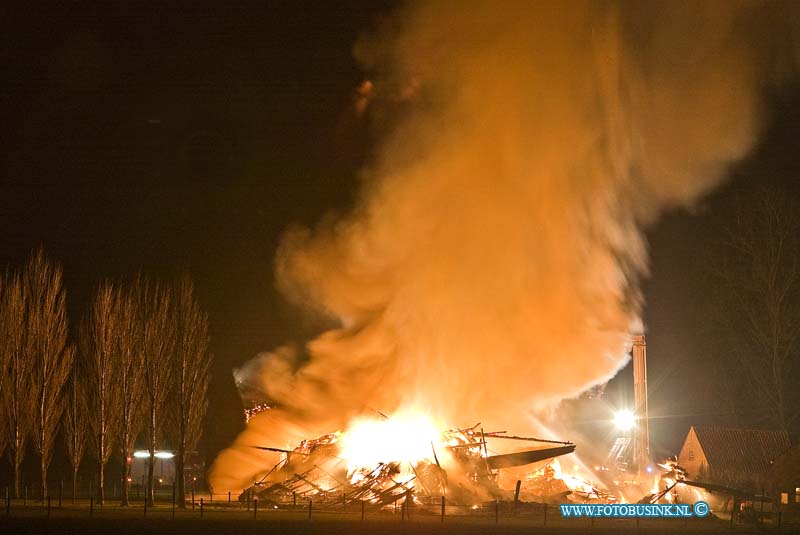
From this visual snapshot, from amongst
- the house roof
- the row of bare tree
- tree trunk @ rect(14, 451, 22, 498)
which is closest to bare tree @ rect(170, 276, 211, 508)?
the row of bare tree

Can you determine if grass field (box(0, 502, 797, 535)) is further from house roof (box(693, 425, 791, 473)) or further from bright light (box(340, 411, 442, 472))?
house roof (box(693, 425, 791, 473))

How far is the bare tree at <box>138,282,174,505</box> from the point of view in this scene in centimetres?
4831

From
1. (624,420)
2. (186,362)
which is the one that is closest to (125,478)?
(186,362)

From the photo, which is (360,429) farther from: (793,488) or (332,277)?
(793,488)

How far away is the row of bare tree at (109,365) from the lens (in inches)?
1911

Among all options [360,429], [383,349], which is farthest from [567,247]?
[360,429]

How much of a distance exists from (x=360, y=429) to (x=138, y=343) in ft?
41.8

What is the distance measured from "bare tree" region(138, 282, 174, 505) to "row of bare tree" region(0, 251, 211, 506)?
52mm

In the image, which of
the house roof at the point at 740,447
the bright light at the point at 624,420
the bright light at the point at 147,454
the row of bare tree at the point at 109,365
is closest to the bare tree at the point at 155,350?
the row of bare tree at the point at 109,365

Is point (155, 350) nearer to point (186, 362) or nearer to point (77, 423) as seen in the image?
point (186, 362)

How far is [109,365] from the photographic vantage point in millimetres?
50094

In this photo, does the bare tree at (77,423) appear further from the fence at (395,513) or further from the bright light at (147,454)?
the bright light at (147,454)

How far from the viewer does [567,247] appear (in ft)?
175

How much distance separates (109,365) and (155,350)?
3.46m
